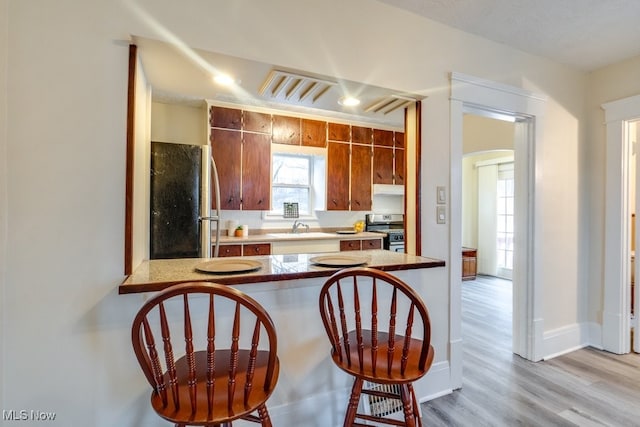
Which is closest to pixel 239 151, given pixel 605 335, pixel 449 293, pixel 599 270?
pixel 449 293

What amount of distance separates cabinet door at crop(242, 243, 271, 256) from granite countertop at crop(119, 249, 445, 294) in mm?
1496

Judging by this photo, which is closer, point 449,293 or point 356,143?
point 449,293

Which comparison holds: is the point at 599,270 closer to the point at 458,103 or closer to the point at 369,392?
the point at 458,103

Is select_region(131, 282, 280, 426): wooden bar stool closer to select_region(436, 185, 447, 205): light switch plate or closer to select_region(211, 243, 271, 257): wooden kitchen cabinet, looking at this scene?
select_region(436, 185, 447, 205): light switch plate

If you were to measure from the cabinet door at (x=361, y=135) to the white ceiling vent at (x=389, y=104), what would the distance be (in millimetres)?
2067

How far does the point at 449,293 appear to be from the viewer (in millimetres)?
2023

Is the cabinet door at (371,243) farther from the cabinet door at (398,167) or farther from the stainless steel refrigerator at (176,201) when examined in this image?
the stainless steel refrigerator at (176,201)

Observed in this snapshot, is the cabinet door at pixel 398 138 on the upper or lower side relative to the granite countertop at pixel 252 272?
upper

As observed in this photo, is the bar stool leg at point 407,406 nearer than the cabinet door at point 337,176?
Yes

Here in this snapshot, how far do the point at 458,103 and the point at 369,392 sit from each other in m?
1.85

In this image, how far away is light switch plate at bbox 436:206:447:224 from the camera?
2.03 meters

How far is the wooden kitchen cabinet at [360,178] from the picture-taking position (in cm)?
426

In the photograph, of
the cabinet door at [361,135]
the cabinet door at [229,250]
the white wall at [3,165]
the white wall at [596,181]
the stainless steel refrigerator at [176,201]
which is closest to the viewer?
the white wall at [3,165]

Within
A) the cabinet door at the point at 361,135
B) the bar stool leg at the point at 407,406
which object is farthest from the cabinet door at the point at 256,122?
the bar stool leg at the point at 407,406
